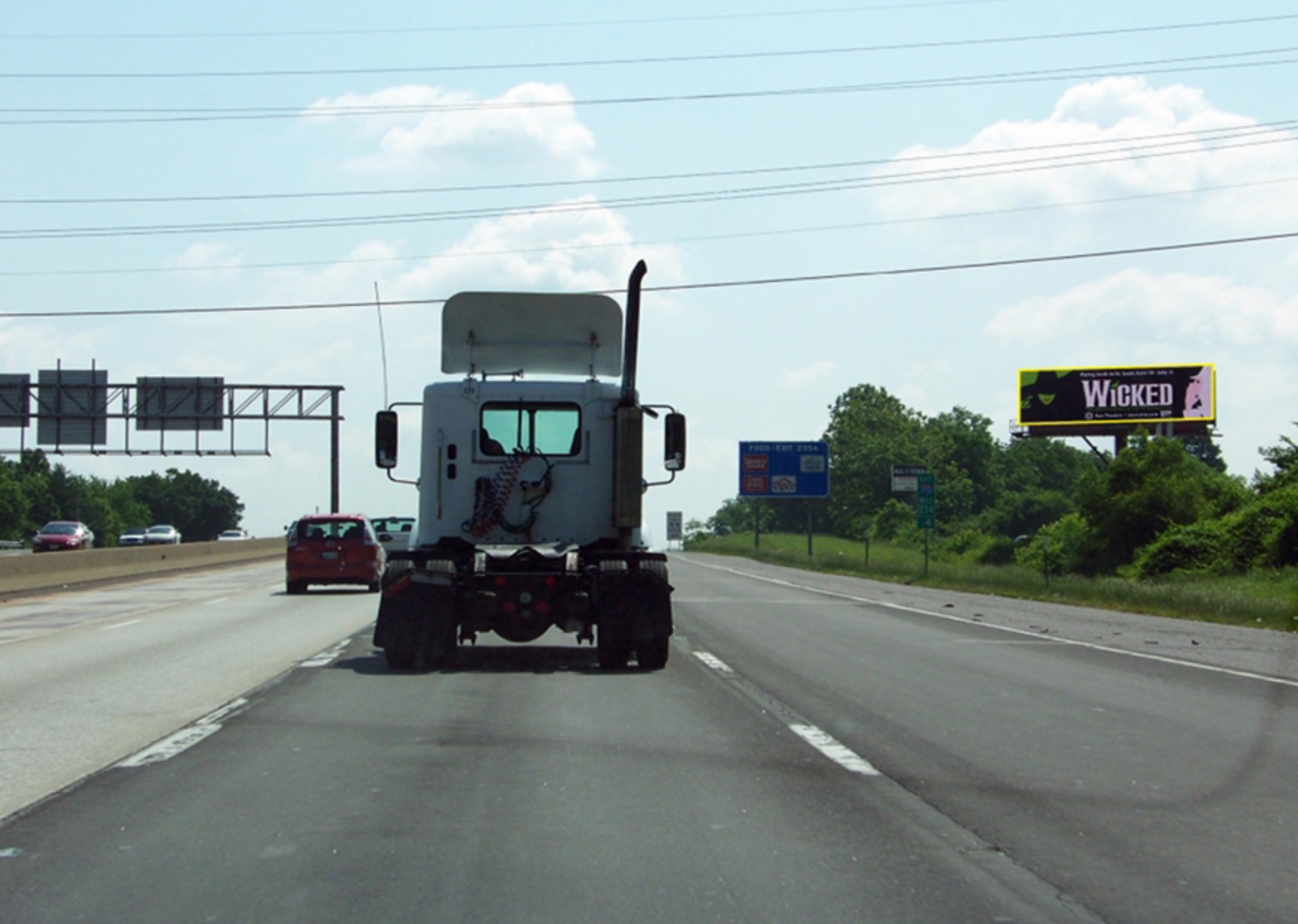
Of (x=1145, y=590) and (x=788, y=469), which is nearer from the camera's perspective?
(x=1145, y=590)

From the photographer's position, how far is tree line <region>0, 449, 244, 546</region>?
134250mm

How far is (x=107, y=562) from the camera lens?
39.9 meters

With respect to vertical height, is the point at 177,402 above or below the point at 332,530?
above

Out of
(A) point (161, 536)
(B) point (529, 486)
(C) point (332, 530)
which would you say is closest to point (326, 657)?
(B) point (529, 486)

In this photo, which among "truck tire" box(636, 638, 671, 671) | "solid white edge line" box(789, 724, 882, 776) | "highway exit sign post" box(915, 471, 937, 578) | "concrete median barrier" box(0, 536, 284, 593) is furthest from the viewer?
→ "highway exit sign post" box(915, 471, 937, 578)

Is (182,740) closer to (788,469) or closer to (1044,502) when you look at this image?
(788,469)

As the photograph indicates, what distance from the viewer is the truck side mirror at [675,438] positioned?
50.0ft

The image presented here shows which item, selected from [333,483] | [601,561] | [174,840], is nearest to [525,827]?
[174,840]

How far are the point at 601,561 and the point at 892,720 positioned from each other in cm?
432

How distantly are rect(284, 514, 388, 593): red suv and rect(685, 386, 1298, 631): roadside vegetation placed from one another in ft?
48.5

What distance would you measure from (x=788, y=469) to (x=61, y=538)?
3438 centimetres

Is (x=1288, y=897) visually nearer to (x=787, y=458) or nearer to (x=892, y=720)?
(x=892, y=720)

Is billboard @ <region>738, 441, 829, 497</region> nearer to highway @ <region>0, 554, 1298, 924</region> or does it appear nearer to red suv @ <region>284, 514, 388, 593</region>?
red suv @ <region>284, 514, 388, 593</region>

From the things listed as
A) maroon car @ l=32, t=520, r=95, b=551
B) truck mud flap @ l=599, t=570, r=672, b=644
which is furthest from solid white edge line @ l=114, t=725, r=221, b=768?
maroon car @ l=32, t=520, r=95, b=551
